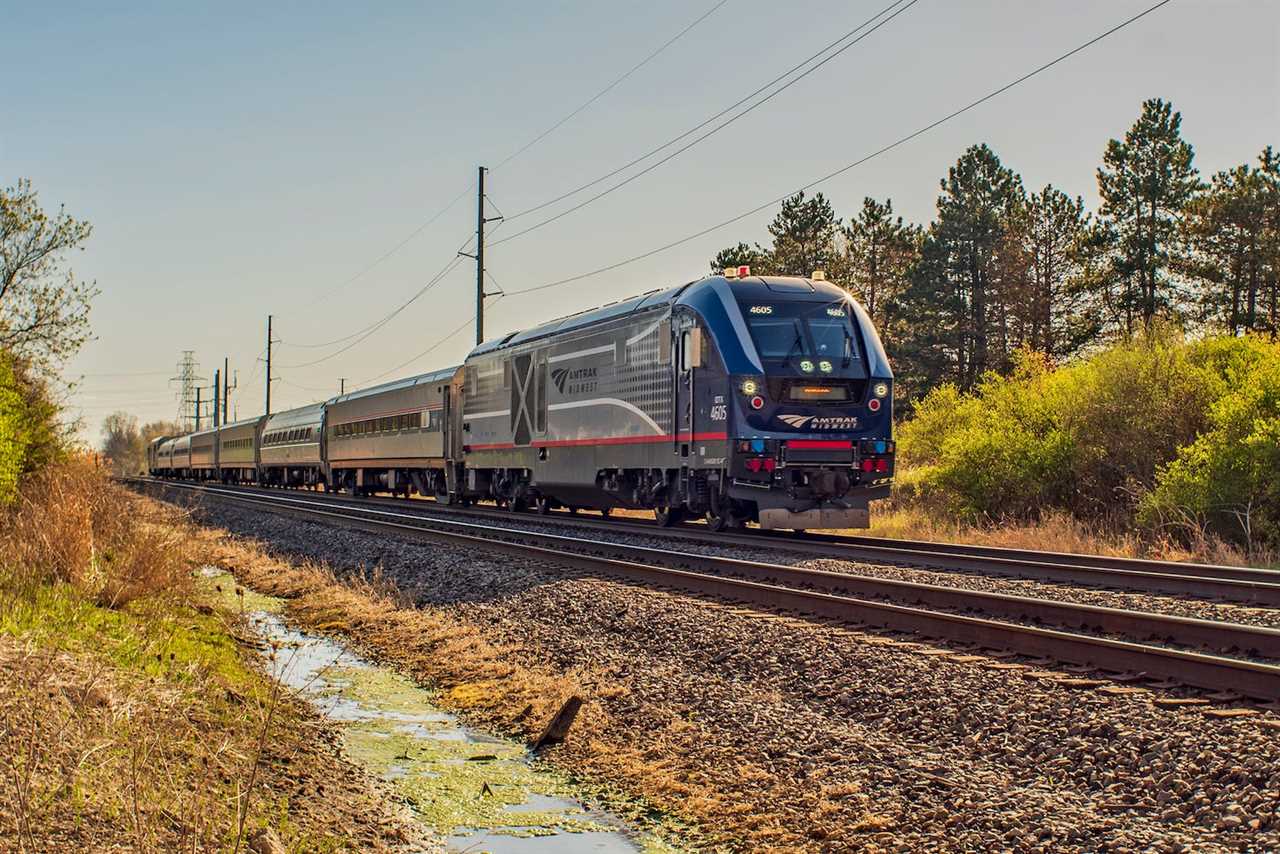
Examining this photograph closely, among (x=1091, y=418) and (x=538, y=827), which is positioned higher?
(x=1091, y=418)

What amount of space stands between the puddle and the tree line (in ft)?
110

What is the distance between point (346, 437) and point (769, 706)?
35.6m

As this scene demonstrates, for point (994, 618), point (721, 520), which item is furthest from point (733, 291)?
point (994, 618)

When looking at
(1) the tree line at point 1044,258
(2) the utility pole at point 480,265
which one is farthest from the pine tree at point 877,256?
(2) the utility pole at point 480,265

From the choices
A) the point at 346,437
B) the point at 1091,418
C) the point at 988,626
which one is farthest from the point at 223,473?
the point at 988,626

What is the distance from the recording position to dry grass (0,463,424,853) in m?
4.77

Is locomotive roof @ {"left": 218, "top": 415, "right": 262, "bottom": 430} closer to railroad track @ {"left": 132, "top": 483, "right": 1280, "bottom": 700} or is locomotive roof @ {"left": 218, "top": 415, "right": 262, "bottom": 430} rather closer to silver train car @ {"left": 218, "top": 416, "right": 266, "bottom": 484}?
silver train car @ {"left": 218, "top": 416, "right": 266, "bottom": 484}

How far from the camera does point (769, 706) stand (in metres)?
7.43

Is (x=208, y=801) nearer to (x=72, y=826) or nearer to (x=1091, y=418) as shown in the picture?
(x=72, y=826)

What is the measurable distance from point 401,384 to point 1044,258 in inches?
1224

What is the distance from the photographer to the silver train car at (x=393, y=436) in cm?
3098

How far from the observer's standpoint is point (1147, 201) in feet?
152

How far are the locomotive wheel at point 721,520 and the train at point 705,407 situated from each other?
0.12 ft

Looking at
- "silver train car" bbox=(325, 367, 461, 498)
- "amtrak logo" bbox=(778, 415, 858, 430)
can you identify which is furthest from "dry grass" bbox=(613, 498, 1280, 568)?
"silver train car" bbox=(325, 367, 461, 498)
